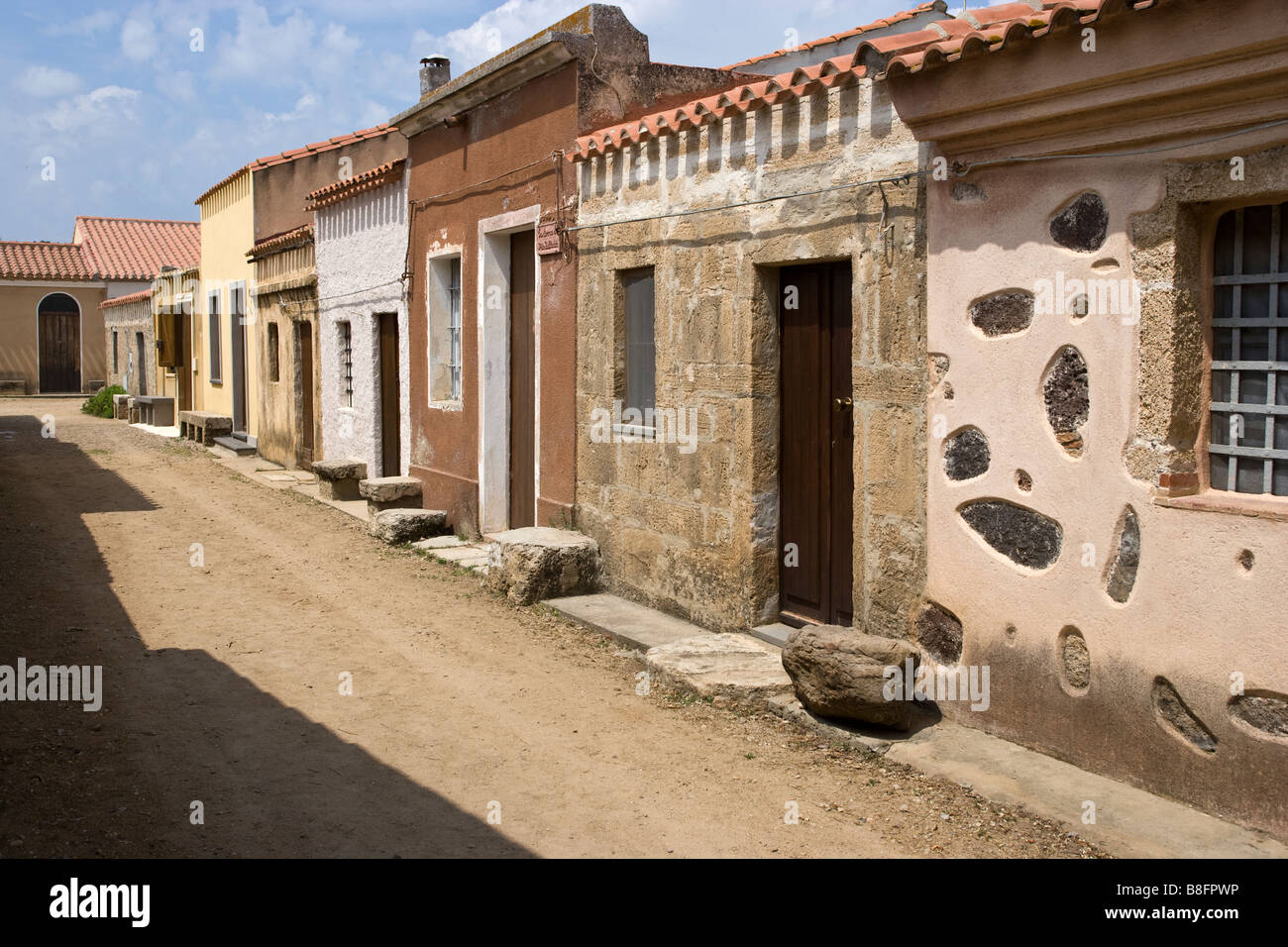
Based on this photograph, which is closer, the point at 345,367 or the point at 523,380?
the point at 523,380

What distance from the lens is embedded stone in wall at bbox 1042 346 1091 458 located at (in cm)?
485

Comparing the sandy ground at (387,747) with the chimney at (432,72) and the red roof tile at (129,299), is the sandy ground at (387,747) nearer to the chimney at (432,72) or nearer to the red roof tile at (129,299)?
the chimney at (432,72)

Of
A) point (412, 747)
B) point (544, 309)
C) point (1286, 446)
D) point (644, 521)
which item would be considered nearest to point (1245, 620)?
point (1286, 446)

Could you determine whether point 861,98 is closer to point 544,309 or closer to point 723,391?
point 723,391

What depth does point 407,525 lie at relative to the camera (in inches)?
425

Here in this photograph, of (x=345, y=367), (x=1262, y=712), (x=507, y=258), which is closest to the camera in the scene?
(x=1262, y=712)

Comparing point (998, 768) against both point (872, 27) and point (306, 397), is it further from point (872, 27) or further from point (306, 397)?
point (306, 397)

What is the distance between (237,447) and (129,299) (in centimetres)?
1214

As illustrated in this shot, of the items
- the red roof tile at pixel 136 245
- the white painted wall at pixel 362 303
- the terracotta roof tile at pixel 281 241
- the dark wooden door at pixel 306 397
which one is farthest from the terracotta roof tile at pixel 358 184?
the red roof tile at pixel 136 245

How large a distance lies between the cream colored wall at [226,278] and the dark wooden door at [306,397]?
2.20m

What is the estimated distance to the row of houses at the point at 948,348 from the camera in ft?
14.2

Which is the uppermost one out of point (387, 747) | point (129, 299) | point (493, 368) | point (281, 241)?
point (129, 299)

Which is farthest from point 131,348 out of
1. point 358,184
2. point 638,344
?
point 638,344

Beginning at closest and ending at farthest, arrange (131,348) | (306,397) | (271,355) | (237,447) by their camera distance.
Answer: (306,397), (271,355), (237,447), (131,348)
